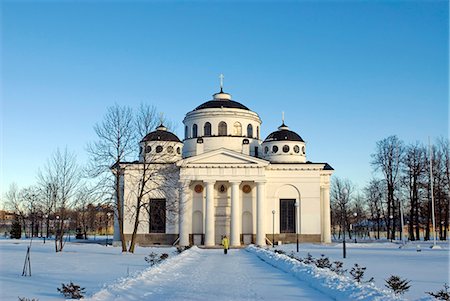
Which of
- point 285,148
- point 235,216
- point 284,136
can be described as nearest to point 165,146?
point 235,216

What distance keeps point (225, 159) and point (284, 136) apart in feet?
36.9

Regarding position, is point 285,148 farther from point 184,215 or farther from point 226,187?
point 184,215

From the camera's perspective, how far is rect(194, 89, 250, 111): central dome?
65.2 metres

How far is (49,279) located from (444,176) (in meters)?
54.9

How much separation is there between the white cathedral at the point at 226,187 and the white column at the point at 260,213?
0.36 feet

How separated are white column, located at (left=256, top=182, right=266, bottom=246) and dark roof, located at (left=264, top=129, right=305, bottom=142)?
968cm

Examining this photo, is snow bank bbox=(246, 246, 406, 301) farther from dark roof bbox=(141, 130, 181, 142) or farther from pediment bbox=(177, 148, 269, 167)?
dark roof bbox=(141, 130, 181, 142)

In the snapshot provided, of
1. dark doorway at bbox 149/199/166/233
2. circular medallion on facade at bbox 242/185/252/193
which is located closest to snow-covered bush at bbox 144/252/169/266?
dark doorway at bbox 149/199/166/233

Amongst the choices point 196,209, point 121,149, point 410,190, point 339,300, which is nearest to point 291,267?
point 339,300

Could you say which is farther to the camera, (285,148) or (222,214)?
(285,148)

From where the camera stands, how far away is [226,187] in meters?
61.3

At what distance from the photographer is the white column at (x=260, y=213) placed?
5691cm

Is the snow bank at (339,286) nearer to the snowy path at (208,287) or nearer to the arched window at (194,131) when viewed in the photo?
the snowy path at (208,287)

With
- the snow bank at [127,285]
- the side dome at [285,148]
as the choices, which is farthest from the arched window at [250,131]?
the snow bank at [127,285]
